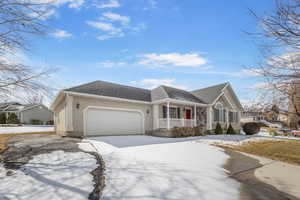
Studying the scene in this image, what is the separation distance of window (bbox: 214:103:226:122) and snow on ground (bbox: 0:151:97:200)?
16.1 metres

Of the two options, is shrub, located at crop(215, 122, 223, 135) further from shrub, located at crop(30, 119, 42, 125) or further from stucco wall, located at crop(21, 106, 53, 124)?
shrub, located at crop(30, 119, 42, 125)

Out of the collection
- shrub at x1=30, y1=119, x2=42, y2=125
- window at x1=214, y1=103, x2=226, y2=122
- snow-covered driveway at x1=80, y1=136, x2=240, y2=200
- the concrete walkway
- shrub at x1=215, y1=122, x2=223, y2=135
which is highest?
window at x1=214, y1=103, x2=226, y2=122

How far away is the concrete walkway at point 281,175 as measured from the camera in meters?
3.53

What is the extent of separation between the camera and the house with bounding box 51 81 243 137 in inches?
448

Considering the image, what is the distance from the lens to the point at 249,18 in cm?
429

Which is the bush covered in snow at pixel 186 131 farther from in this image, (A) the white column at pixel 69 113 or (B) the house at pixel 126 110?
(A) the white column at pixel 69 113

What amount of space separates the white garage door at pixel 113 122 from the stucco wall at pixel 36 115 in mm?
29450

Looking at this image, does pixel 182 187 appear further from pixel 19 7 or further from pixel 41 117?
pixel 41 117

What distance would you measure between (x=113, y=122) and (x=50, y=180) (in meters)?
9.56

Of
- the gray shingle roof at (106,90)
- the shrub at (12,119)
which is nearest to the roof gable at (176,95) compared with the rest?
the gray shingle roof at (106,90)

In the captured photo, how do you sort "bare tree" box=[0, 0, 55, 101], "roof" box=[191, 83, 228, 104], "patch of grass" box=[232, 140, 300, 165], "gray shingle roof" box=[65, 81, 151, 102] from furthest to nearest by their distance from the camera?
"roof" box=[191, 83, 228, 104]
"gray shingle roof" box=[65, 81, 151, 102]
"patch of grass" box=[232, 140, 300, 165]
"bare tree" box=[0, 0, 55, 101]

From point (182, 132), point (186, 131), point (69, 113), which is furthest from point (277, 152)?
point (69, 113)

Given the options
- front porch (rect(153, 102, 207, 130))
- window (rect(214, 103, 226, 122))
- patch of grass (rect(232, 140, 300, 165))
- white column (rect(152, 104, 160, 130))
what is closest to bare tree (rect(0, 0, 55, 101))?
patch of grass (rect(232, 140, 300, 165))

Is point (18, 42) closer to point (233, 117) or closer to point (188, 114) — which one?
point (188, 114)
